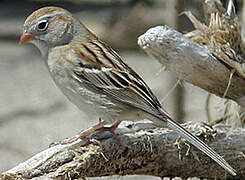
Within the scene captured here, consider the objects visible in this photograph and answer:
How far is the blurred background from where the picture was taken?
617 cm

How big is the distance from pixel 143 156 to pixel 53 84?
5.91 m

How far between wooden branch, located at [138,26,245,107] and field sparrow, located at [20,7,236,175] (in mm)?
187

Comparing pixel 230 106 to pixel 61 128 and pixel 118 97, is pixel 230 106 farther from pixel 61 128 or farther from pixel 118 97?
pixel 61 128

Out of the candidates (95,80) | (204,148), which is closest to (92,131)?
(95,80)

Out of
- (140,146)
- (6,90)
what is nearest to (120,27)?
(6,90)

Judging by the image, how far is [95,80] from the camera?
112 inches

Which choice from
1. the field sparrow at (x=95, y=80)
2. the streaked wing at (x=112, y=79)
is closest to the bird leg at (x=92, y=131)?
the field sparrow at (x=95, y=80)

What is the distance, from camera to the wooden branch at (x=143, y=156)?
8.58ft

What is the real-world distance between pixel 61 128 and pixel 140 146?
4380 millimetres

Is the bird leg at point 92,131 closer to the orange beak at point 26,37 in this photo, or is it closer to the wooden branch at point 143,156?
the wooden branch at point 143,156

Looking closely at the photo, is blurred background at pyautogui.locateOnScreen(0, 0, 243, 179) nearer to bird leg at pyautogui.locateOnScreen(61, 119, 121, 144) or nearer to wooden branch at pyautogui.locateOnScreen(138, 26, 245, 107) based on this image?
Result: wooden branch at pyautogui.locateOnScreen(138, 26, 245, 107)

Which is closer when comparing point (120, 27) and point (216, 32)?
point (216, 32)

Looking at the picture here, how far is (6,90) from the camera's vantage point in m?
8.37

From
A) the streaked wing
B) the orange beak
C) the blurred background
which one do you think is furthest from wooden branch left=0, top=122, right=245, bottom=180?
the blurred background
